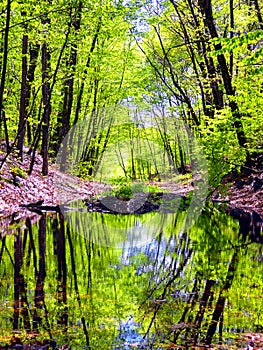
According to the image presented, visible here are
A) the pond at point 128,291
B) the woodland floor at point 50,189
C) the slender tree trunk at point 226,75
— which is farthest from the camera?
the woodland floor at point 50,189

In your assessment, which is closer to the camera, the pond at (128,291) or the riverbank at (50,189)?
the pond at (128,291)

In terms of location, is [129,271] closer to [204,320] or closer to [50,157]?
[204,320]

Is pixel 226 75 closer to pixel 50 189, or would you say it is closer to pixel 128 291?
pixel 50 189

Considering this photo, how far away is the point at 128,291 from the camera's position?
4.49 m

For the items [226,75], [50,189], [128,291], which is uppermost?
[226,75]

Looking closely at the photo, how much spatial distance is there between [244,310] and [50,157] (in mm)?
23525

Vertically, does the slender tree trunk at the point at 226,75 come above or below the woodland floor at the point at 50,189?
above

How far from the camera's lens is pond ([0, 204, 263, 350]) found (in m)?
3.20

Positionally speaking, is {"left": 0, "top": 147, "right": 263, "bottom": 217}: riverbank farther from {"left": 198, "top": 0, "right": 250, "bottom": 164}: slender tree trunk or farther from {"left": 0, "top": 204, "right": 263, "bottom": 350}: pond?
{"left": 0, "top": 204, "right": 263, "bottom": 350}: pond

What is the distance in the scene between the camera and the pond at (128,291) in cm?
320

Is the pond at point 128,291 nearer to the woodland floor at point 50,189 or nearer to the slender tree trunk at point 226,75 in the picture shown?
the woodland floor at point 50,189

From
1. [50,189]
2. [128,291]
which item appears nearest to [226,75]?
[50,189]

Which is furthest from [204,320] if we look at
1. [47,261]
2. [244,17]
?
[244,17]

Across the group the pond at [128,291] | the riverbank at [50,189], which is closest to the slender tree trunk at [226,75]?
the riverbank at [50,189]
